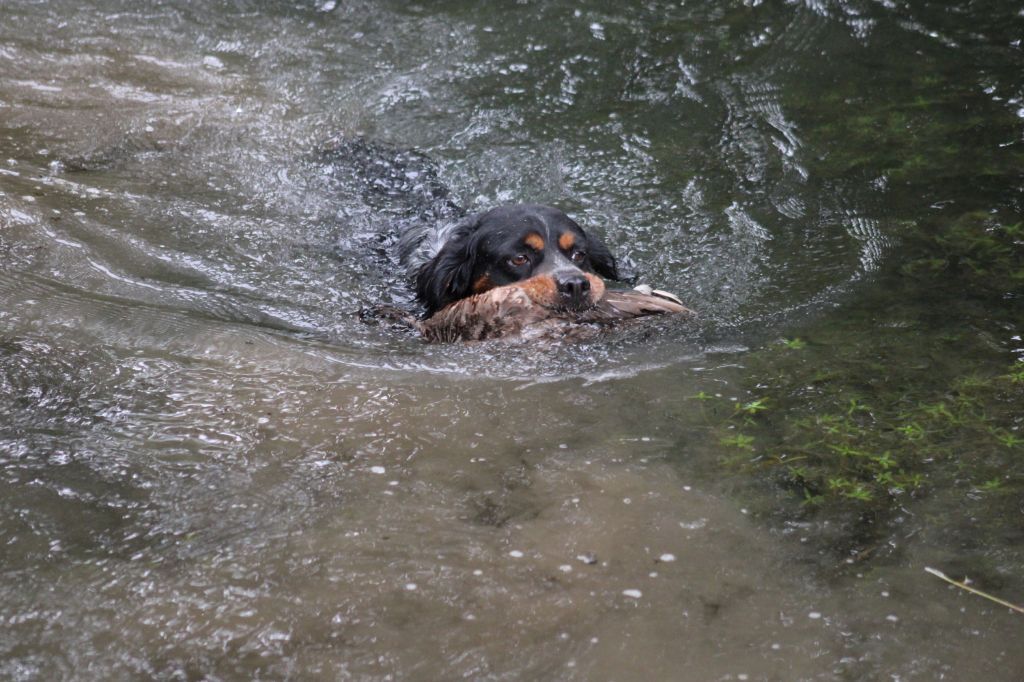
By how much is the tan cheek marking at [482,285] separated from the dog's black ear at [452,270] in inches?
1.6

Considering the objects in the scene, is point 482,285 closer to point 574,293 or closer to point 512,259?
point 512,259

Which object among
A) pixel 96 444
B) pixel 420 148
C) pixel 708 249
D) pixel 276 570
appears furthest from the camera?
pixel 420 148

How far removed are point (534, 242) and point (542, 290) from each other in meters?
0.47

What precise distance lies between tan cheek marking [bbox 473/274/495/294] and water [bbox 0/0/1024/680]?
0.65 meters

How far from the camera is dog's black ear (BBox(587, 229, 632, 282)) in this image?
5809mm

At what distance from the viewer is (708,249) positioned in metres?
6.15

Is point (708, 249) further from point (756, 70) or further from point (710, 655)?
point (710, 655)

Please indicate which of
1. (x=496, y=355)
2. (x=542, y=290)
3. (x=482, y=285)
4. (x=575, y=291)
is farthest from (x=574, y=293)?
(x=482, y=285)

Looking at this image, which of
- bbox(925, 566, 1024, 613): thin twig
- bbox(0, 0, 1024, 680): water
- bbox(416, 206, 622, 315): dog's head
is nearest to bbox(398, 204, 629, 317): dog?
bbox(416, 206, 622, 315): dog's head

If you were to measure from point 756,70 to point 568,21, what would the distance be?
1.87 m

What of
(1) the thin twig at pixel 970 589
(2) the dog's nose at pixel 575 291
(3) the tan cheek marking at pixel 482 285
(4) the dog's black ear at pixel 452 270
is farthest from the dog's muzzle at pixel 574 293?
(1) the thin twig at pixel 970 589

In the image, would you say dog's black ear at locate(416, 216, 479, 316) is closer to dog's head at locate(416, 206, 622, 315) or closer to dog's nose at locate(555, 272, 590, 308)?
dog's head at locate(416, 206, 622, 315)

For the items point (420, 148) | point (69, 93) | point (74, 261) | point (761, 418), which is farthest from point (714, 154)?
point (69, 93)

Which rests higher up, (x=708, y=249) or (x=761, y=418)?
(x=708, y=249)
